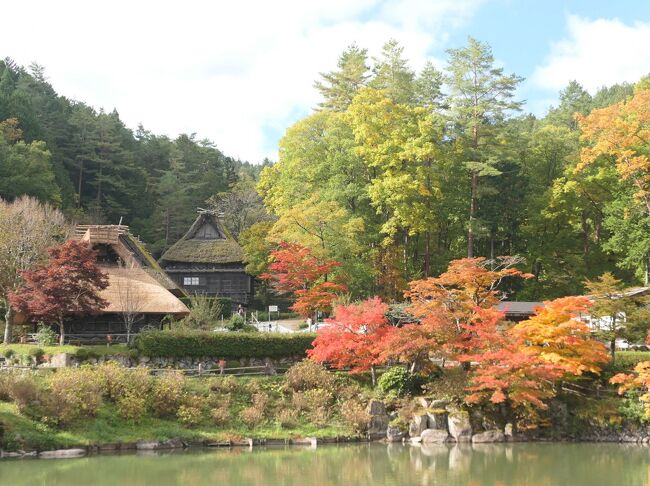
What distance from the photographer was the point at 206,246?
1891 inches

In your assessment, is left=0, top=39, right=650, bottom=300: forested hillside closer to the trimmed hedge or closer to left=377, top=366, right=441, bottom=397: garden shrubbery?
the trimmed hedge

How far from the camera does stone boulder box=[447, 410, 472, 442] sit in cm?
2566

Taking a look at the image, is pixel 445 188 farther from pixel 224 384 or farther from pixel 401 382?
pixel 224 384

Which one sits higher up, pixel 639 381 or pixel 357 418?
pixel 639 381

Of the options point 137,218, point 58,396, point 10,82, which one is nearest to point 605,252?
point 58,396

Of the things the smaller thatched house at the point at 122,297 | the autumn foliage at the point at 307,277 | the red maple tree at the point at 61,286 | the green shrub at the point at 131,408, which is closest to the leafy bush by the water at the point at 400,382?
the autumn foliage at the point at 307,277

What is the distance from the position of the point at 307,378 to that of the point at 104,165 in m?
38.1

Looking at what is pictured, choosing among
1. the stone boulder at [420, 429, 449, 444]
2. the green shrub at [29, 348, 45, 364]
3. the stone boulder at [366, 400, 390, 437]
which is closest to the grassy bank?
the stone boulder at [366, 400, 390, 437]

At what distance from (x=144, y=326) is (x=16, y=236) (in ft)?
23.2

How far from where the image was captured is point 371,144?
3762 centimetres

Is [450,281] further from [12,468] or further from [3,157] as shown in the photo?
[3,157]

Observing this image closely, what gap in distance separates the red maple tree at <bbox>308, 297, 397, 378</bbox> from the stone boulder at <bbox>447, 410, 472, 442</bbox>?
3.43 m

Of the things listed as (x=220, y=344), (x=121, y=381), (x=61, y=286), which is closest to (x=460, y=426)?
(x=220, y=344)

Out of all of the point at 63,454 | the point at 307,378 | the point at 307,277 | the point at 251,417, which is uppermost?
the point at 307,277
